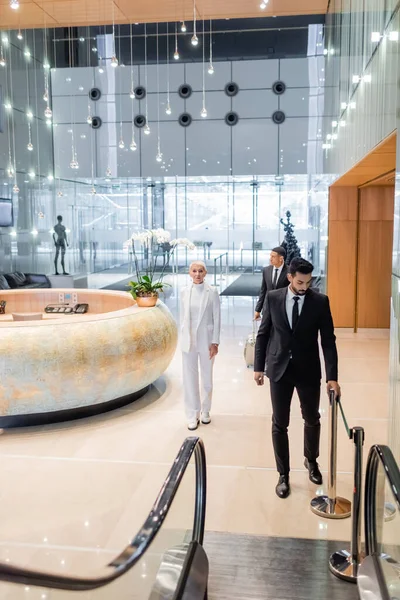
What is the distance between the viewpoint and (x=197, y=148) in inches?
709

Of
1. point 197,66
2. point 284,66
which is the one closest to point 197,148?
point 197,66

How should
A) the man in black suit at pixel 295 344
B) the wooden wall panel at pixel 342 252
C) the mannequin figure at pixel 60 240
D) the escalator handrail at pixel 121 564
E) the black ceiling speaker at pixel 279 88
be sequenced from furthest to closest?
the mannequin figure at pixel 60 240 < the black ceiling speaker at pixel 279 88 < the wooden wall panel at pixel 342 252 < the man in black suit at pixel 295 344 < the escalator handrail at pixel 121 564

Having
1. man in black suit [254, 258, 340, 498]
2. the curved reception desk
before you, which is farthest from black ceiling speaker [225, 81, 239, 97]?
man in black suit [254, 258, 340, 498]

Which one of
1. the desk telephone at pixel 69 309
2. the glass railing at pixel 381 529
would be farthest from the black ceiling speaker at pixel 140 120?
the glass railing at pixel 381 529

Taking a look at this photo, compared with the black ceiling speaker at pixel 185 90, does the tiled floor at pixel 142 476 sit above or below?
below

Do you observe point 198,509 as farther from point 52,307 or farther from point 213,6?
point 213,6

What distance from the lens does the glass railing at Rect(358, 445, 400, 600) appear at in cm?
277

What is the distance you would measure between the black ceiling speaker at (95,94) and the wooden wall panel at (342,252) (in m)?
9.42

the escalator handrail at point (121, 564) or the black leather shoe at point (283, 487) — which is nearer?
the escalator handrail at point (121, 564)

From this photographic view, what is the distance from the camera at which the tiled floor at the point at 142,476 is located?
4.05 m

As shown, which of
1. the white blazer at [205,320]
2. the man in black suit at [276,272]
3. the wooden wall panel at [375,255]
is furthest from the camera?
the wooden wall panel at [375,255]

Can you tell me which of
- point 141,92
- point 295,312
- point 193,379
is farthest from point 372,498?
point 141,92

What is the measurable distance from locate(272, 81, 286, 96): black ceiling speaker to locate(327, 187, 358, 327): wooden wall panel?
6.68m

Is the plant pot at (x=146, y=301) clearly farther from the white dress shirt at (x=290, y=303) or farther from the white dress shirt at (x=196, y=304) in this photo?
the white dress shirt at (x=290, y=303)
